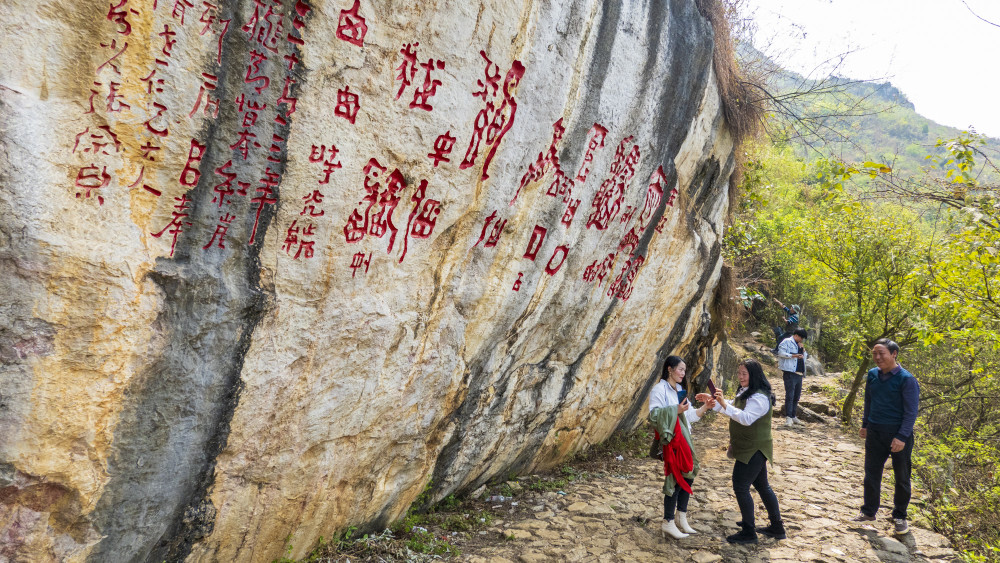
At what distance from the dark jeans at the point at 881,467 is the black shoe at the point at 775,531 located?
102 cm

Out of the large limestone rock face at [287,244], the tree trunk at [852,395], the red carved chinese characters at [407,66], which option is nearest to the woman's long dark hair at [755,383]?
the large limestone rock face at [287,244]

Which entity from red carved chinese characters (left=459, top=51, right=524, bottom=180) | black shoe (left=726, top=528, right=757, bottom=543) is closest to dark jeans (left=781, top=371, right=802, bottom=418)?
black shoe (left=726, top=528, right=757, bottom=543)

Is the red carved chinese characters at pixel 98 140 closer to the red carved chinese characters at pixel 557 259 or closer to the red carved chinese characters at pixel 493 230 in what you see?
the red carved chinese characters at pixel 493 230

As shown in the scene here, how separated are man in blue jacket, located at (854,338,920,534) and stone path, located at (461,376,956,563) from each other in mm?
352

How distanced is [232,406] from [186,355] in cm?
39

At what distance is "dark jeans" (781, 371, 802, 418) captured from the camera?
906cm

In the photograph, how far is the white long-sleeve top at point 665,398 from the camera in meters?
4.43

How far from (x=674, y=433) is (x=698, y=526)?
1221mm

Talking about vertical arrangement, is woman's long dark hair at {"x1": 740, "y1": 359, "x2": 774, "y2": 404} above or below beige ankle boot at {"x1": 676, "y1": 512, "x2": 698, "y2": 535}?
above

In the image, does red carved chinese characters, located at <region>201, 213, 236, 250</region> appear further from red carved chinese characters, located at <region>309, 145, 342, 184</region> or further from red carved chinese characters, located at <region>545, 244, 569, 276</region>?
red carved chinese characters, located at <region>545, 244, 569, 276</region>

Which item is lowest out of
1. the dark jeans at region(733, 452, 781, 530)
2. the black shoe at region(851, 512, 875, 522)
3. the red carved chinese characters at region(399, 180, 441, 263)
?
the black shoe at region(851, 512, 875, 522)

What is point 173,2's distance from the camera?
8.20 feet

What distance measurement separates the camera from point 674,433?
4.38 m

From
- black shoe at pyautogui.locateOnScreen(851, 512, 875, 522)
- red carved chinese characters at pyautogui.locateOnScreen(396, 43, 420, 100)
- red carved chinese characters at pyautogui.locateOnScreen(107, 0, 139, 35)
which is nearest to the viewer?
red carved chinese characters at pyautogui.locateOnScreen(107, 0, 139, 35)
